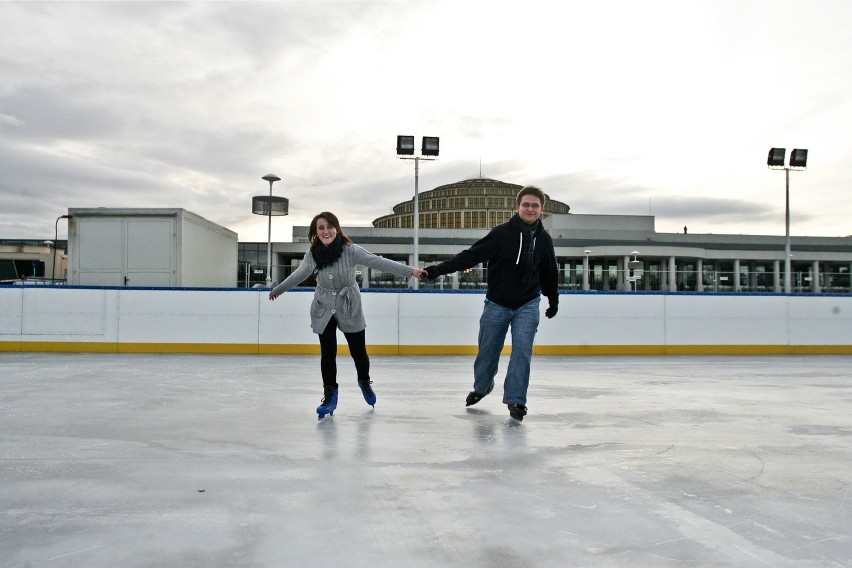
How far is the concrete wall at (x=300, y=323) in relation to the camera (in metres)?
12.7

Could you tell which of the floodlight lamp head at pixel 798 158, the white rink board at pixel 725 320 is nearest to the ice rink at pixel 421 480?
the white rink board at pixel 725 320

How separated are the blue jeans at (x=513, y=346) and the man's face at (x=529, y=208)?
67 centimetres

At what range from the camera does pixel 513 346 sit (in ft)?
17.3

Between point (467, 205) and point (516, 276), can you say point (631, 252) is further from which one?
point (467, 205)

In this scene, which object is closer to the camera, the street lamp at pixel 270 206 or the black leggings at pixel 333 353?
the black leggings at pixel 333 353

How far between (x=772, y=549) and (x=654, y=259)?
54579 millimetres

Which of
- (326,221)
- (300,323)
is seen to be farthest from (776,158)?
(326,221)

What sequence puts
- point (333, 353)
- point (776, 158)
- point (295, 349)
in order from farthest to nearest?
1. point (776, 158)
2. point (295, 349)
3. point (333, 353)

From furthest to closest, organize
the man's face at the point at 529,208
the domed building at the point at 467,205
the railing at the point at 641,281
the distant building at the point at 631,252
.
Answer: the domed building at the point at 467,205
the distant building at the point at 631,252
the railing at the point at 641,281
the man's face at the point at 529,208

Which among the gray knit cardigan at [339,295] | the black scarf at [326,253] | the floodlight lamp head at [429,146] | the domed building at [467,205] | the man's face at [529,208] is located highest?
the domed building at [467,205]

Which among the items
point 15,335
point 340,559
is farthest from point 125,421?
point 15,335

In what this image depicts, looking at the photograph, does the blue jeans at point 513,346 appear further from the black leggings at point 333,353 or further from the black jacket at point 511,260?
the black leggings at point 333,353

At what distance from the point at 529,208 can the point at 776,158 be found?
77.8 ft

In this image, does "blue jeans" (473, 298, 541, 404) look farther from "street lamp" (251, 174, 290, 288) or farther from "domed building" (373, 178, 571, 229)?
"domed building" (373, 178, 571, 229)
